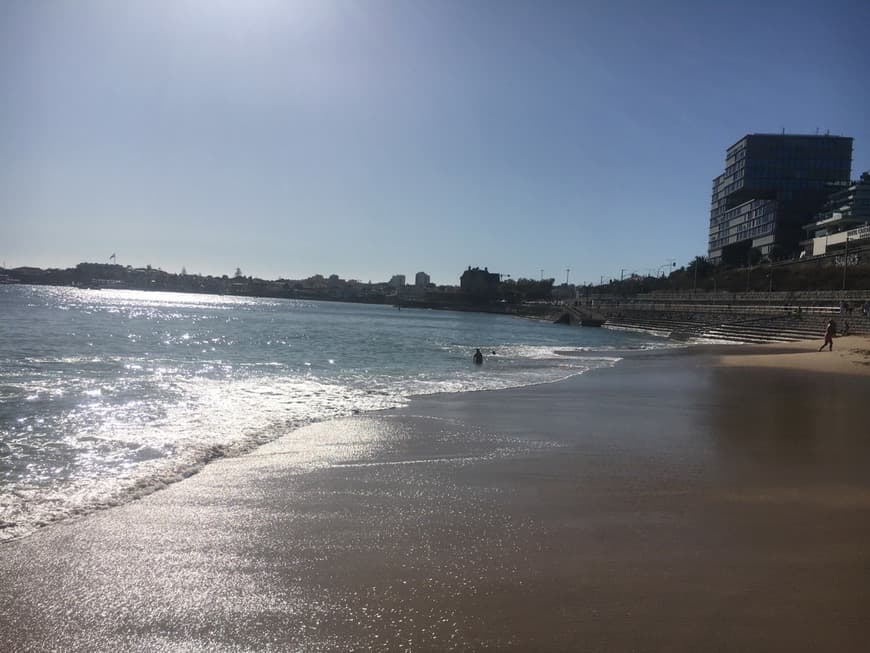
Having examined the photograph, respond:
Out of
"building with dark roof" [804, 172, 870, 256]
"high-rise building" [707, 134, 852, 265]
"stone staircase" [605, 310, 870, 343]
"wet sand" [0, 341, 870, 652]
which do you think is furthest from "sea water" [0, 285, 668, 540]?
"high-rise building" [707, 134, 852, 265]

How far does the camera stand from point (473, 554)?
187 inches

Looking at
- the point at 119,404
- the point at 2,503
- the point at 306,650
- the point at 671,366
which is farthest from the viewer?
the point at 671,366

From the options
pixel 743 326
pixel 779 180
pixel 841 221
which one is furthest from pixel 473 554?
pixel 779 180

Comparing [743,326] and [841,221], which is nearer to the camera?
[743,326]

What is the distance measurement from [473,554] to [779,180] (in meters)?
131

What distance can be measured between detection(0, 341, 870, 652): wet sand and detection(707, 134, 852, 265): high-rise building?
11491 cm

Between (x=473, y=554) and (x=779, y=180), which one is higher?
(x=779, y=180)

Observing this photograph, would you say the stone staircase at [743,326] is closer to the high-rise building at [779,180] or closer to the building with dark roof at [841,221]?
the building with dark roof at [841,221]

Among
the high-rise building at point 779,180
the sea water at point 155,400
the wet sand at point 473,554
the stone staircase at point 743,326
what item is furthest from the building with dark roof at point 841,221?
the wet sand at point 473,554

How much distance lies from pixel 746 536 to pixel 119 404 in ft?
37.8

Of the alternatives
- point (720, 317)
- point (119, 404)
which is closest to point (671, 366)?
point (119, 404)

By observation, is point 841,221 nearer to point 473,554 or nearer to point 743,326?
point 743,326

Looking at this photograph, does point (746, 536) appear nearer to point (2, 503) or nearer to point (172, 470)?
point (172, 470)

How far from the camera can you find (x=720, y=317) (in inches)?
2202
